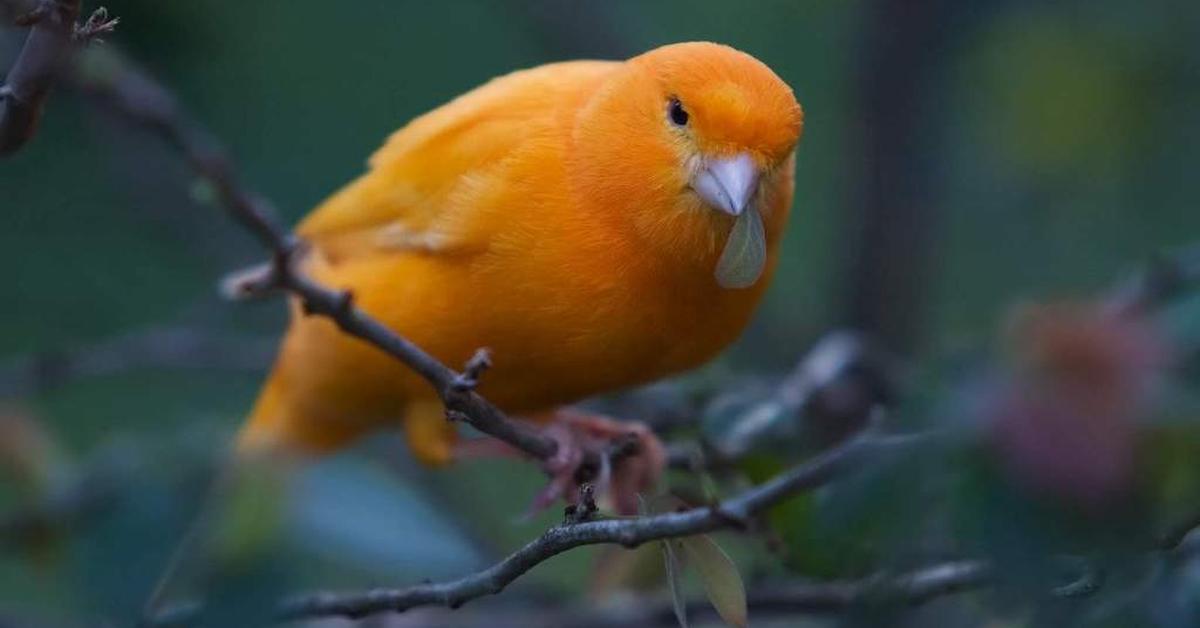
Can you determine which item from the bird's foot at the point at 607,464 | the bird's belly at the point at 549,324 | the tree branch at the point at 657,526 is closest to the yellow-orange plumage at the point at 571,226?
the bird's belly at the point at 549,324

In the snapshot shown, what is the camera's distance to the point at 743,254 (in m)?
3.10

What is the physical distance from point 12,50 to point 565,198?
1.22 meters

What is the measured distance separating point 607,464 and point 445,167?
2.48ft

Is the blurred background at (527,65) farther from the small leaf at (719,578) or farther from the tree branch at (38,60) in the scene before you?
the tree branch at (38,60)

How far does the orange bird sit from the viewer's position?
3115mm

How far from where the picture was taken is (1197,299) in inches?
114

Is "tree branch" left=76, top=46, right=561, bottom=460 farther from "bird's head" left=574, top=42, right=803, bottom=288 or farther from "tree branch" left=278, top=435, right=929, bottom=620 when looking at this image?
"bird's head" left=574, top=42, right=803, bottom=288

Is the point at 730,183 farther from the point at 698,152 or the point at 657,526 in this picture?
the point at 657,526

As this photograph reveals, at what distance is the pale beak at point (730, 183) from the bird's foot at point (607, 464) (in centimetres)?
57

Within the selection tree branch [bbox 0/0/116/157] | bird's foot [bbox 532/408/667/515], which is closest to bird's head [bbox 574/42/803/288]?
bird's foot [bbox 532/408/667/515]

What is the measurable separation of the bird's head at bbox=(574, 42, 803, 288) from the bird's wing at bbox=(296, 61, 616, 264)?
0.17 metres

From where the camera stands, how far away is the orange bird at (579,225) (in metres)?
3.12

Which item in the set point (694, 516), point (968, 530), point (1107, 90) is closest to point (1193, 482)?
point (968, 530)

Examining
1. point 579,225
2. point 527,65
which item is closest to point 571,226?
point 579,225
